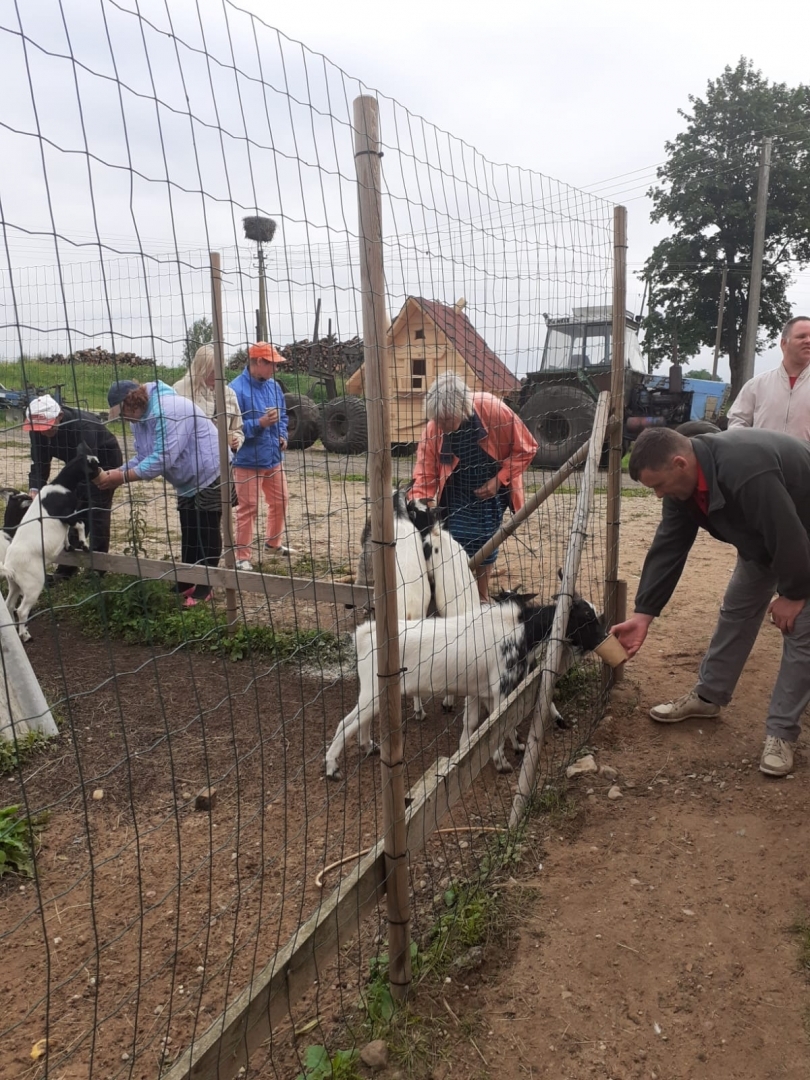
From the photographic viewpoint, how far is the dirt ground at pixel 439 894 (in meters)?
2.11

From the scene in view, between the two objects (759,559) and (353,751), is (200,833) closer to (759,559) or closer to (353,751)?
(353,751)

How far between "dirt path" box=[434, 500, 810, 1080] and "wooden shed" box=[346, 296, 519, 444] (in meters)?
1.83

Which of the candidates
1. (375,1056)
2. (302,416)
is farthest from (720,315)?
(375,1056)

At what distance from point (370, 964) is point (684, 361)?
115 ft

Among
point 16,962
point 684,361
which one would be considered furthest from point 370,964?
point 684,361

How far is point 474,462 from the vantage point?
486cm

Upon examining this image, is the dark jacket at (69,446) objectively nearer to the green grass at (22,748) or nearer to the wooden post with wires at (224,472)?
the wooden post with wires at (224,472)

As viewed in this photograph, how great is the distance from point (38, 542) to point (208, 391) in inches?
63.5

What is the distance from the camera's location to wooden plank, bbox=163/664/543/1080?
1.64 meters

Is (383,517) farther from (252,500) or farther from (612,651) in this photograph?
(252,500)

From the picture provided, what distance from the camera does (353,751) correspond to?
12.5 ft

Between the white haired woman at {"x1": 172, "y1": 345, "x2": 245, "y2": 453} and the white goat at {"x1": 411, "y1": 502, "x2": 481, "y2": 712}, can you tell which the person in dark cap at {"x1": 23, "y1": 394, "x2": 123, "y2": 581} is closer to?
the white haired woman at {"x1": 172, "y1": 345, "x2": 245, "y2": 453}

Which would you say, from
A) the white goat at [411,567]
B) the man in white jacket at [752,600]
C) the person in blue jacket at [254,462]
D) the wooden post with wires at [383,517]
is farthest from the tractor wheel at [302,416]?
the man in white jacket at [752,600]

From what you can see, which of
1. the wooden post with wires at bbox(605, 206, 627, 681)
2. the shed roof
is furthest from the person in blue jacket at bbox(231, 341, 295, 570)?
the wooden post with wires at bbox(605, 206, 627, 681)
